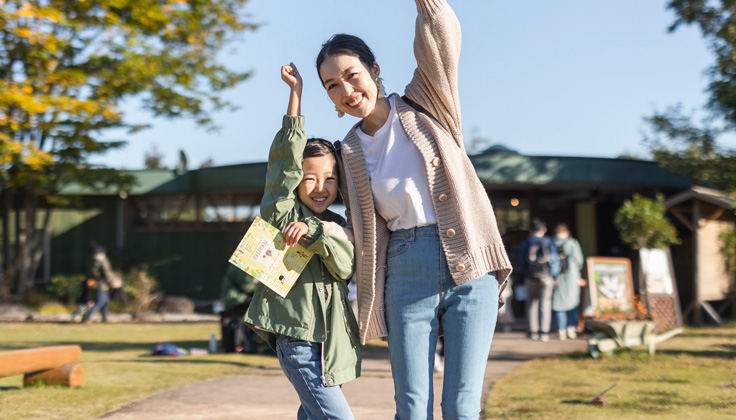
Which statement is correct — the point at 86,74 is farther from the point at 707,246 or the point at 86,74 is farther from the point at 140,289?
the point at 707,246

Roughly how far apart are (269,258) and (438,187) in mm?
723

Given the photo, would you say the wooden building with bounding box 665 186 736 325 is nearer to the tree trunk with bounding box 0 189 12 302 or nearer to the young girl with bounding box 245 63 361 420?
the young girl with bounding box 245 63 361 420

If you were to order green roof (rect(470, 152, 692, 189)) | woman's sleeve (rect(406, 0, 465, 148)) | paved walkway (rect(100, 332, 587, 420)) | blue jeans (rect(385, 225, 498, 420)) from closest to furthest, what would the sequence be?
blue jeans (rect(385, 225, 498, 420))
woman's sleeve (rect(406, 0, 465, 148))
paved walkway (rect(100, 332, 587, 420))
green roof (rect(470, 152, 692, 189))

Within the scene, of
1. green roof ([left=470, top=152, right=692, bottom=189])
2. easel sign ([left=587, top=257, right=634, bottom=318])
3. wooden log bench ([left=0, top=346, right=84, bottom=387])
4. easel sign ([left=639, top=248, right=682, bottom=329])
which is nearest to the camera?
wooden log bench ([left=0, top=346, right=84, bottom=387])

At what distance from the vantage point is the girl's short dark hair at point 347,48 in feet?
9.38

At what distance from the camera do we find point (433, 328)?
2.72m

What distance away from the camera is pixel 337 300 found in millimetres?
3029

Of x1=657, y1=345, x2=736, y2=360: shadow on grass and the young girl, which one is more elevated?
the young girl

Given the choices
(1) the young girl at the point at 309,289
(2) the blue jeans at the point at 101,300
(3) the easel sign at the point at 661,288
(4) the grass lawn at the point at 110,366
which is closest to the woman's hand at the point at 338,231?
(1) the young girl at the point at 309,289

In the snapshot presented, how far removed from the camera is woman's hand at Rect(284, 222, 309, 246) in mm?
2906

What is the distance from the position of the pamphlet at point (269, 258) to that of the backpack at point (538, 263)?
28.3 feet

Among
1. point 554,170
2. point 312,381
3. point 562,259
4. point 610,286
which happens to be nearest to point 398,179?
point 312,381

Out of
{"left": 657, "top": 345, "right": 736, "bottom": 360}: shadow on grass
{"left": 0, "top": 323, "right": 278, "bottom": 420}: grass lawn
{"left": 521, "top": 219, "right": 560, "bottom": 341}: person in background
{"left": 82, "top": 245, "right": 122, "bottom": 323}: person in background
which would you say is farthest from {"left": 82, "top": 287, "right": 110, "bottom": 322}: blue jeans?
{"left": 657, "top": 345, "right": 736, "bottom": 360}: shadow on grass

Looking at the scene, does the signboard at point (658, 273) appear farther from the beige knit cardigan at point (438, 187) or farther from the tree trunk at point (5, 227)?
the tree trunk at point (5, 227)
